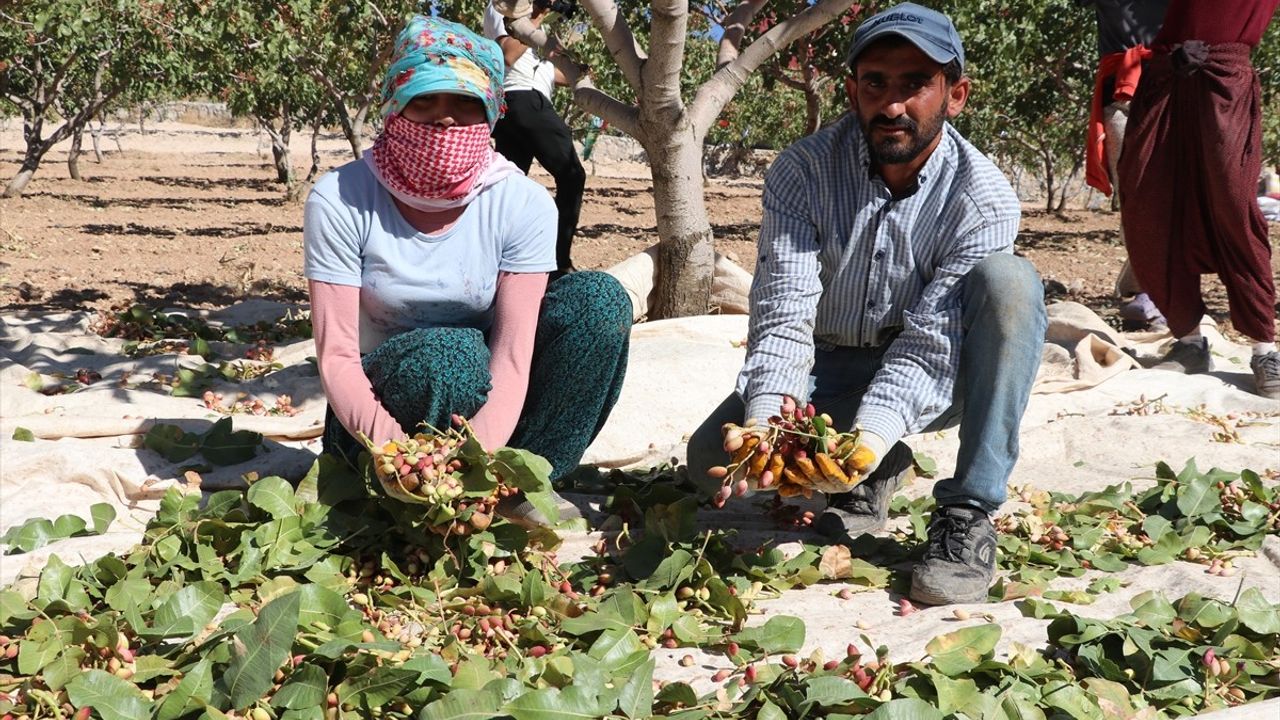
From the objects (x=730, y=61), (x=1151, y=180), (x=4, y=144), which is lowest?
(x=4, y=144)

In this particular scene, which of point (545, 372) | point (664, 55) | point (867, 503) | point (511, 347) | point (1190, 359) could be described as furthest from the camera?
point (664, 55)

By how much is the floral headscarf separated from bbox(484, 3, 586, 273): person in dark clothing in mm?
2474

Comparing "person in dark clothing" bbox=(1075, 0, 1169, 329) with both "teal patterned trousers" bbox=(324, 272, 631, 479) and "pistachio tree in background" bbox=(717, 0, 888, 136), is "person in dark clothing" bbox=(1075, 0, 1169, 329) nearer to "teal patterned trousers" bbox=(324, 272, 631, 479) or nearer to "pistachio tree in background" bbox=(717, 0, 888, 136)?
"pistachio tree in background" bbox=(717, 0, 888, 136)

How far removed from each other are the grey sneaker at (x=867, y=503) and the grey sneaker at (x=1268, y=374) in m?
1.93

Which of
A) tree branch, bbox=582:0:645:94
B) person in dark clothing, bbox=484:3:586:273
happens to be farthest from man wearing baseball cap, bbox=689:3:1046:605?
person in dark clothing, bbox=484:3:586:273

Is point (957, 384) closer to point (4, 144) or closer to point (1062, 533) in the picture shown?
point (1062, 533)

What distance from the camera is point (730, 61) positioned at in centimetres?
505

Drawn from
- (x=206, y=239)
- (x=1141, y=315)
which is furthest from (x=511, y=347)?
(x=206, y=239)

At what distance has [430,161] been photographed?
242 cm

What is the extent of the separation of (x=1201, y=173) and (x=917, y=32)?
2.37 metres

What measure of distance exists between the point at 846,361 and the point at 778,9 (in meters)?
4.85

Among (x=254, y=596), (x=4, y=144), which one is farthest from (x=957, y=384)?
(x=4, y=144)

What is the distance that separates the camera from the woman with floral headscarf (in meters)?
2.42

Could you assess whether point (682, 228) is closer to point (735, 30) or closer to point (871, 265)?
point (735, 30)
